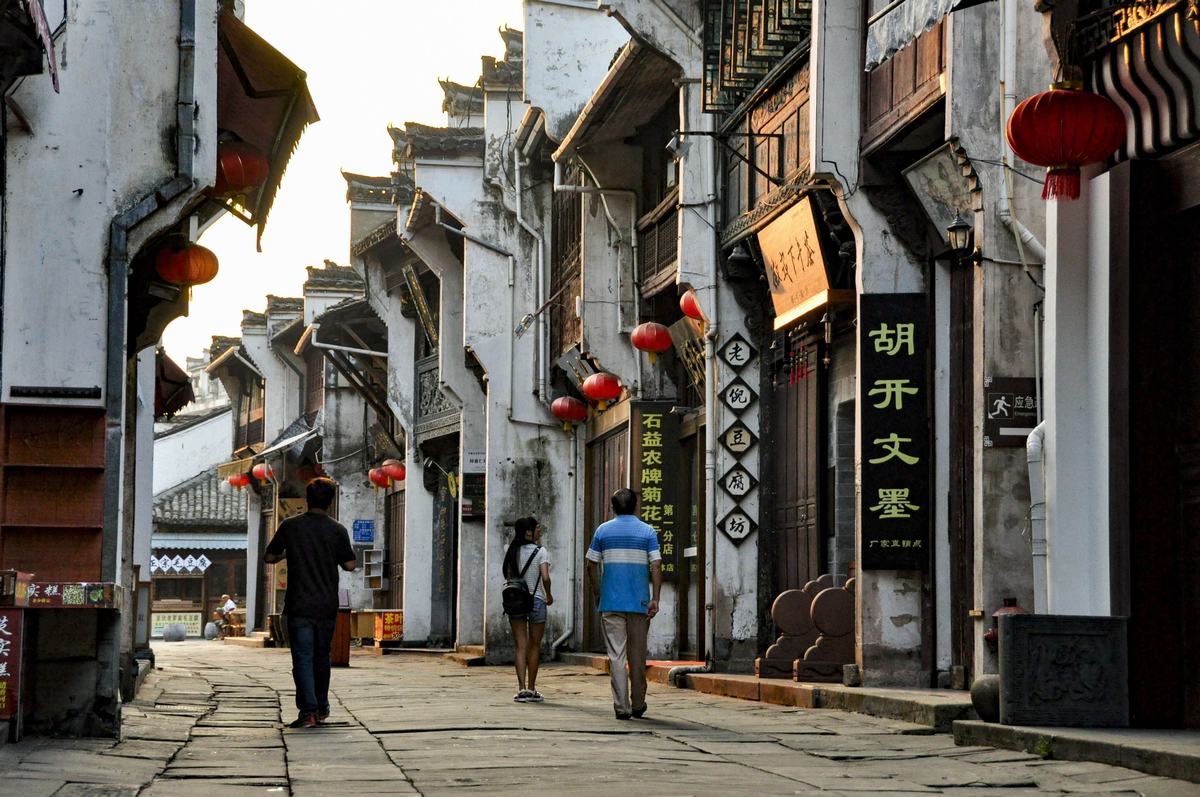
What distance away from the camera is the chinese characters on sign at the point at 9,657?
9664 mm

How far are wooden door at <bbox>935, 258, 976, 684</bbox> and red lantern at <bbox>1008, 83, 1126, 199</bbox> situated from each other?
404cm

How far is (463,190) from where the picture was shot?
90.8 ft

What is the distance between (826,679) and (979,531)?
126 inches

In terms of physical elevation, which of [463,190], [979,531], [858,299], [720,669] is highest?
[463,190]

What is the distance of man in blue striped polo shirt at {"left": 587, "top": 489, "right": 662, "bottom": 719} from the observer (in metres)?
12.9

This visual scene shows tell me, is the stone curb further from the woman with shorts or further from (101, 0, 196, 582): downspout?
the woman with shorts

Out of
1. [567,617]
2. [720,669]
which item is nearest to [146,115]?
[720,669]

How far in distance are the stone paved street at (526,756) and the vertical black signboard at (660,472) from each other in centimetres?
692

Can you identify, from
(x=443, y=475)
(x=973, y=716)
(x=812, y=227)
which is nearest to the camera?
(x=973, y=716)

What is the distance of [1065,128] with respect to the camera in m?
9.84

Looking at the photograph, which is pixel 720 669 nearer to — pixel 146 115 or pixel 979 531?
pixel 979 531

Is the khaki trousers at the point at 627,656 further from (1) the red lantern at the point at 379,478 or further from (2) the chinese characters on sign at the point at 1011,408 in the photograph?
(1) the red lantern at the point at 379,478

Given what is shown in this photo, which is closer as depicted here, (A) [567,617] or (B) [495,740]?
(B) [495,740]

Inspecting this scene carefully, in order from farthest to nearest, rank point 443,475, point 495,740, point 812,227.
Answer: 1. point 443,475
2. point 812,227
3. point 495,740
